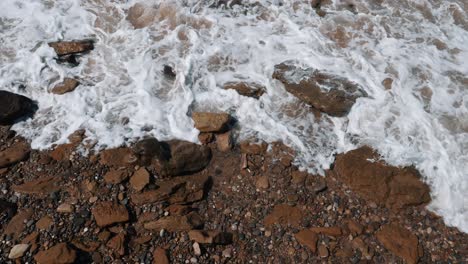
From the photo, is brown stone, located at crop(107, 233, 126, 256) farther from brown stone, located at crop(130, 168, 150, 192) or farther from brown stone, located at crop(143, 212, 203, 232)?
brown stone, located at crop(130, 168, 150, 192)

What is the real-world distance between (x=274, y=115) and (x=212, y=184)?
1477 mm

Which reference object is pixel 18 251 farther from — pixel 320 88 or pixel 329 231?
pixel 320 88

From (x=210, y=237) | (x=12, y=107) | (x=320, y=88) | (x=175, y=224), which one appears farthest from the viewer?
(x=320, y=88)

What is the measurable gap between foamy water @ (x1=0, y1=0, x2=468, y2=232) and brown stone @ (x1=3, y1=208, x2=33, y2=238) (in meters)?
1.05

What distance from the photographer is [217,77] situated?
6.82m

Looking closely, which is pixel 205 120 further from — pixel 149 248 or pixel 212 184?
Answer: pixel 149 248

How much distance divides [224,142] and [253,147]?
1.31 feet

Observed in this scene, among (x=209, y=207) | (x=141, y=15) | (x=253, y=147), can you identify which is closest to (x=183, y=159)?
(x=209, y=207)

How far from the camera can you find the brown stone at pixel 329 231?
17.0ft

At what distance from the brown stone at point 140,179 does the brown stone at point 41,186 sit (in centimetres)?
92

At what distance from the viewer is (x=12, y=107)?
603 cm

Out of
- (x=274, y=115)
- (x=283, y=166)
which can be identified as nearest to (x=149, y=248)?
(x=283, y=166)

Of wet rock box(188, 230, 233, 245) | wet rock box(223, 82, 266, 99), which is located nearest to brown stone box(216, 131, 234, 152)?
wet rock box(223, 82, 266, 99)

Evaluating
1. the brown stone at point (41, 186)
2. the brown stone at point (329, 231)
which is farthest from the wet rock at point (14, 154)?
the brown stone at point (329, 231)
